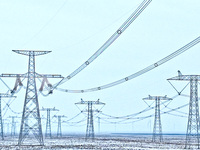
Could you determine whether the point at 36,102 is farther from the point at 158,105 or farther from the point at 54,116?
the point at 54,116

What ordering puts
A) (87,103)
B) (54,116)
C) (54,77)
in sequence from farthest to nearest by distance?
(54,116)
(87,103)
(54,77)

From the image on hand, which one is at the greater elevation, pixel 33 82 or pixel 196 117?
pixel 33 82

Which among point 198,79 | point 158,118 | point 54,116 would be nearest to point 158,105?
point 158,118

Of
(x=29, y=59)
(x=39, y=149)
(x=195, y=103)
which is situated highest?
(x=29, y=59)

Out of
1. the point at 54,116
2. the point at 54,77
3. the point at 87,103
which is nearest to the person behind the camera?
the point at 54,77

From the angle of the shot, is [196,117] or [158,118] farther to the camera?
[158,118]

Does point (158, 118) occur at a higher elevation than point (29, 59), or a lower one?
lower

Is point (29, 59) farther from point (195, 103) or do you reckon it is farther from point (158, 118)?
point (158, 118)

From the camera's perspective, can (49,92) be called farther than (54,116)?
No

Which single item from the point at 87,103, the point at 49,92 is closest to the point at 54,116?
the point at 87,103
